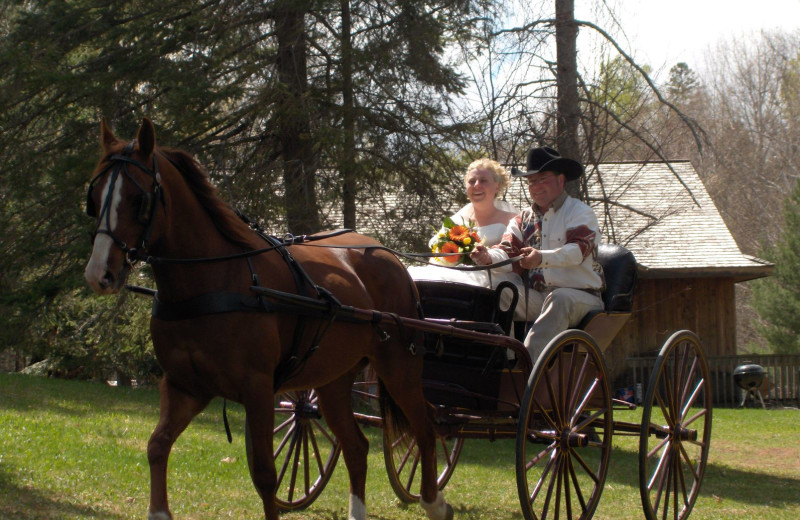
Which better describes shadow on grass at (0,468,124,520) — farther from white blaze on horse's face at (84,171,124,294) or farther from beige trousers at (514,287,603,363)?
beige trousers at (514,287,603,363)

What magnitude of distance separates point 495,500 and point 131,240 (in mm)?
4204

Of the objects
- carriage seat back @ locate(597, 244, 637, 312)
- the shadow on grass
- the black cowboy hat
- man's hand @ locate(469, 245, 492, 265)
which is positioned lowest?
the shadow on grass

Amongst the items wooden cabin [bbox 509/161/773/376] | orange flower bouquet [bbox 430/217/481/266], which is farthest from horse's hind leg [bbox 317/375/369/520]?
wooden cabin [bbox 509/161/773/376]

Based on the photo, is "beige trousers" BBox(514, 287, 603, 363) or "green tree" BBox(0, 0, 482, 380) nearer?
"beige trousers" BBox(514, 287, 603, 363)

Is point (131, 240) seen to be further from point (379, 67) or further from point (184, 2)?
point (184, 2)

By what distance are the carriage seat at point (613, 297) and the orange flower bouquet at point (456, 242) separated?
925 mm

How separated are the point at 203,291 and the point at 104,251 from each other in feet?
1.96

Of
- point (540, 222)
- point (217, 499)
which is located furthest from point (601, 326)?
point (217, 499)

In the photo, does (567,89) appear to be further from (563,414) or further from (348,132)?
(563,414)

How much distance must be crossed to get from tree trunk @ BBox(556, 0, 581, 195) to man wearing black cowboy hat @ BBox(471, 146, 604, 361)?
4594mm

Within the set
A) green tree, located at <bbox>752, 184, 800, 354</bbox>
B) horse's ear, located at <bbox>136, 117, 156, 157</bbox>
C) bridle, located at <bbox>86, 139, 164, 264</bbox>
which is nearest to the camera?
bridle, located at <bbox>86, 139, 164, 264</bbox>

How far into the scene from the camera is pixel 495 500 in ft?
22.6

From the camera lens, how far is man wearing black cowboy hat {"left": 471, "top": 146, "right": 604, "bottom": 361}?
559cm

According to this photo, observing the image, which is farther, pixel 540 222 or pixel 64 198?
pixel 64 198
